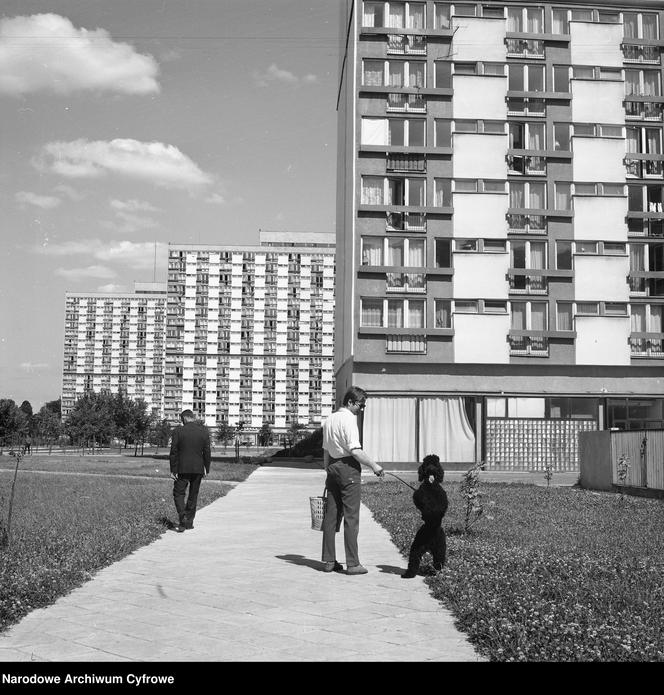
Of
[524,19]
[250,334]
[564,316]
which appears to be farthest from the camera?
[250,334]

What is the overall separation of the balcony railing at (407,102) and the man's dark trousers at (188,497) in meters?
35.0

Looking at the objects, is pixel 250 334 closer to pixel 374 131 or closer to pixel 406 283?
pixel 374 131

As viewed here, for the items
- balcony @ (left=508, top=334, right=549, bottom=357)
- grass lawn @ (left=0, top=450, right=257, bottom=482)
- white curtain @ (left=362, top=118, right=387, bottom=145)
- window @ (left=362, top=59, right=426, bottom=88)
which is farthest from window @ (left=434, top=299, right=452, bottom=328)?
grass lawn @ (left=0, top=450, right=257, bottom=482)

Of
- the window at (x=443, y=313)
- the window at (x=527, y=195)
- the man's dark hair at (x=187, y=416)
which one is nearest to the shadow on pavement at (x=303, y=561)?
the man's dark hair at (x=187, y=416)

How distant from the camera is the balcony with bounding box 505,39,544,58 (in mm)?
45969

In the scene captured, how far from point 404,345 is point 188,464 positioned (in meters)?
30.7

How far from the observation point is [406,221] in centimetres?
4456

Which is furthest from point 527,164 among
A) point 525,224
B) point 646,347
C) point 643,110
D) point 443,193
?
point 646,347

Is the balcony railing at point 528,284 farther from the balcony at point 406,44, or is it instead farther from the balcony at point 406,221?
the balcony at point 406,44

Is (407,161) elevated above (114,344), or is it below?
below

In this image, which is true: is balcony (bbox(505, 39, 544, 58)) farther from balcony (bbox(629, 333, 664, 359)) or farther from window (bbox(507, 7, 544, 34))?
balcony (bbox(629, 333, 664, 359))

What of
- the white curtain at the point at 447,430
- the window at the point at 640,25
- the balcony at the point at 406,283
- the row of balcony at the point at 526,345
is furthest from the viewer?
the window at the point at 640,25

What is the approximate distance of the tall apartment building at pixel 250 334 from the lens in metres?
146
